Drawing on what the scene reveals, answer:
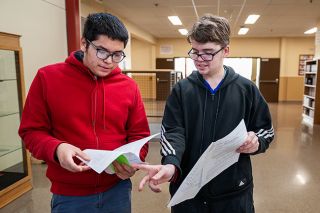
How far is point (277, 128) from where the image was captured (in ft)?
20.9

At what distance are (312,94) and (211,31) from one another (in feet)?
23.7

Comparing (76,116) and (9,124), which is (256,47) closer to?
(9,124)

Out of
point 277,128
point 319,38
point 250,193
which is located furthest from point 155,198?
point 319,38

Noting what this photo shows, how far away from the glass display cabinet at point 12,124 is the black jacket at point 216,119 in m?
2.22

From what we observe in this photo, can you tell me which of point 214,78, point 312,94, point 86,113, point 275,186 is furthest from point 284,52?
point 86,113

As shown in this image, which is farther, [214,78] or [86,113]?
[214,78]

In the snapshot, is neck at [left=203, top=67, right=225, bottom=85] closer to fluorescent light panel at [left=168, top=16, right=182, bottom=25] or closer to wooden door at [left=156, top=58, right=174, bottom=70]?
fluorescent light panel at [left=168, top=16, right=182, bottom=25]

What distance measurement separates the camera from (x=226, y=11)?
6625 millimetres

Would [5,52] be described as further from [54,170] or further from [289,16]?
[289,16]

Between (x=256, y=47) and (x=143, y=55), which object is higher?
(x=256, y=47)

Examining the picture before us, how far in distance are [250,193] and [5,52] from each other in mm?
2673

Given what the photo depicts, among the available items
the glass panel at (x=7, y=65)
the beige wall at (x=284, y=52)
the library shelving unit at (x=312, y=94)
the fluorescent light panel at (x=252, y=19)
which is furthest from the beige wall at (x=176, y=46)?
the glass panel at (x=7, y=65)

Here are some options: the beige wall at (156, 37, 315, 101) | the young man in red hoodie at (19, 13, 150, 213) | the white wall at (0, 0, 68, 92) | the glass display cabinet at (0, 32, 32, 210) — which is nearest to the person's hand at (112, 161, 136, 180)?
the young man in red hoodie at (19, 13, 150, 213)

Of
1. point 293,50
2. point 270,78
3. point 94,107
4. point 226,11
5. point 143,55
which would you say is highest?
point 226,11
